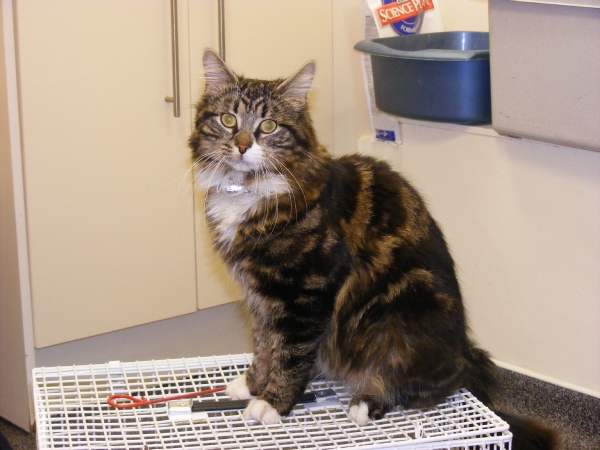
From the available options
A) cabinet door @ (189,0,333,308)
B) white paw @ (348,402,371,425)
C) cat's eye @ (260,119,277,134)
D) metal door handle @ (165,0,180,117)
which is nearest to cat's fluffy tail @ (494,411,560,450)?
white paw @ (348,402,371,425)

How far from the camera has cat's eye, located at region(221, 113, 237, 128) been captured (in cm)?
145

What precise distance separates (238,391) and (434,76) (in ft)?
3.18

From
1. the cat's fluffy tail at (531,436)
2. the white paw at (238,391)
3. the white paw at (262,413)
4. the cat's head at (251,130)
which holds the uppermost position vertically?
the cat's head at (251,130)

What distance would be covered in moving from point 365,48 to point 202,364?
98 centimetres

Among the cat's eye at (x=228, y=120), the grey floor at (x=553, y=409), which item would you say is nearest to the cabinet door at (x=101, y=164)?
the grey floor at (x=553, y=409)

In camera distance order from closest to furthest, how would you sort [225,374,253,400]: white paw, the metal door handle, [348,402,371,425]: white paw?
[348,402,371,425]: white paw → [225,374,253,400]: white paw → the metal door handle

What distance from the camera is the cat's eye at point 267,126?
4.75 feet

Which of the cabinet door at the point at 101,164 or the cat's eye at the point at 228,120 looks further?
the cabinet door at the point at 101,164

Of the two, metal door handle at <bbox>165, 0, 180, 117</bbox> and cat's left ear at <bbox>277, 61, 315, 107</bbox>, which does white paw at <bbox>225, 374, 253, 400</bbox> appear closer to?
cat's left ear at <bbox>277, 61, 315, 107</bbox>

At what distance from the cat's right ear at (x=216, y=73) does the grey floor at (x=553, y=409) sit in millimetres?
1078

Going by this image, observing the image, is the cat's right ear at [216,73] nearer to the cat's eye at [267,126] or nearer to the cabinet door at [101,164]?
the cat's eye at [267,126]

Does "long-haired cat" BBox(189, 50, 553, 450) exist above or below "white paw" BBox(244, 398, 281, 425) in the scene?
above

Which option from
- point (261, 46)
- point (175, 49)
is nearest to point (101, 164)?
point (175, 49)

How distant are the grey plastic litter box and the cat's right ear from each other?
22.7 inches
